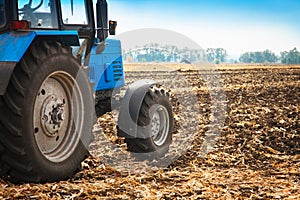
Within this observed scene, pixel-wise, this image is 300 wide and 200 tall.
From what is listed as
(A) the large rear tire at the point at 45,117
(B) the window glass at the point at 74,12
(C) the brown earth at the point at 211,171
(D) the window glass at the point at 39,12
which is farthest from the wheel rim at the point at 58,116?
(B) the window glass at the point at 74,12

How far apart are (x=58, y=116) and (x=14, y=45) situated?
34.2 inches

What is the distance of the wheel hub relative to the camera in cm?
427

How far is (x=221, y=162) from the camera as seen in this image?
5543 millimetres

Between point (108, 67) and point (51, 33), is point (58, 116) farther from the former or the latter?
point (108, 67)

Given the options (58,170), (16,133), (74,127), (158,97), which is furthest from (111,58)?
(16,133)

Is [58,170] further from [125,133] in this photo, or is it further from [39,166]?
[125,133]

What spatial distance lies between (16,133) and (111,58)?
2.93 metres

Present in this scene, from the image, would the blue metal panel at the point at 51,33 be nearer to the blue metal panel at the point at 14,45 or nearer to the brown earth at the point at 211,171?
the blue metal panel at the point at 14,45

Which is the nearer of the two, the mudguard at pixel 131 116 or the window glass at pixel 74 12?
the window glass at pixel 74 12

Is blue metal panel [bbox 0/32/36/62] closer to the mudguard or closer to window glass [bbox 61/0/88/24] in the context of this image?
window glass [bbox 61/0/88/24]

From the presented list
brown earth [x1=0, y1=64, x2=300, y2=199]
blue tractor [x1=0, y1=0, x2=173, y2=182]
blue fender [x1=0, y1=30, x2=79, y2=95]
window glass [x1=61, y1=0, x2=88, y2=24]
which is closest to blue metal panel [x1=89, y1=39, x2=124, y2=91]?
blue tractor [x1=0, y1=0, x2=173, y2=182]

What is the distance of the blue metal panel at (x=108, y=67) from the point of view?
5957 millimetres

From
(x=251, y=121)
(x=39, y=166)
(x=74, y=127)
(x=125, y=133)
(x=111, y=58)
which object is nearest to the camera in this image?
(x=39, y=166)

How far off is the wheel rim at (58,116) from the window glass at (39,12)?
0.67 m
